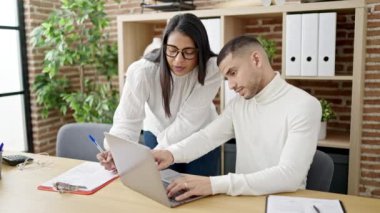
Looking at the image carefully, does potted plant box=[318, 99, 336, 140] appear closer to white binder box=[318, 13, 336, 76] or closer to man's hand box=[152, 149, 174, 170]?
white binder box=[318, 13, 336, 76]

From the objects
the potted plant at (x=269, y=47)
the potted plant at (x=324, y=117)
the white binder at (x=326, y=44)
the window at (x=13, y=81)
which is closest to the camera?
the white binder at (x=326, y=44)

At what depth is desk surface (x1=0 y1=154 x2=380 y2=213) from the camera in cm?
124

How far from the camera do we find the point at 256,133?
5.24 ft

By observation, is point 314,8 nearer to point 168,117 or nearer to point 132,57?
point 168,117

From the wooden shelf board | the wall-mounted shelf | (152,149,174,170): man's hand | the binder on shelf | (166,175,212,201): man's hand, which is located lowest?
the wooden shelf board

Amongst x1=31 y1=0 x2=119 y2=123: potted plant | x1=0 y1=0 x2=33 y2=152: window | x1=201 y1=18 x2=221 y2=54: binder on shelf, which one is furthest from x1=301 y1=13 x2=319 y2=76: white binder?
x1=0 y1=0 x2=33 y2=152: window

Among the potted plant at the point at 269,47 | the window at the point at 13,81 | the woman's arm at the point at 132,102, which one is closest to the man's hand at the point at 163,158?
the woman's arm at the point at 132,102

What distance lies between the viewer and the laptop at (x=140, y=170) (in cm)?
121

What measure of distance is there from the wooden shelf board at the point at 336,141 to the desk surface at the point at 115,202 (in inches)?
51.1

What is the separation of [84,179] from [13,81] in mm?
2395

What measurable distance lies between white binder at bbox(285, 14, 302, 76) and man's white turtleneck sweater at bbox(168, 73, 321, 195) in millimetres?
1065

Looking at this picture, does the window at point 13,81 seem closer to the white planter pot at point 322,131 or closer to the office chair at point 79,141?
the office chair at point 79,141

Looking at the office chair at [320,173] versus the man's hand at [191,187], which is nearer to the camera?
the man's hand at [191,187]

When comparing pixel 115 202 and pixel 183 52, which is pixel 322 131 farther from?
pixel 115 202
